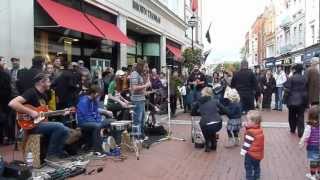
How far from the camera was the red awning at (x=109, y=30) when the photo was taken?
1870 centimetres

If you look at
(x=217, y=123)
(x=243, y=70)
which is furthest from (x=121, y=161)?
(x=243, y=70)

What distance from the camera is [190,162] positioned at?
9.62m

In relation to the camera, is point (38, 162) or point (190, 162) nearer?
point (38, 162)

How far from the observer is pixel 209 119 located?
35.7 feet

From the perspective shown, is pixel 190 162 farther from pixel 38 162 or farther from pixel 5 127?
pixel 5 127

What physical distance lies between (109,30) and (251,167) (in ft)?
43.0

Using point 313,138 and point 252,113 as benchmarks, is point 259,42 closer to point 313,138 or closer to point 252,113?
point 313,138

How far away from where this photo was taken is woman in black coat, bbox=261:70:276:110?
2270 centimetres

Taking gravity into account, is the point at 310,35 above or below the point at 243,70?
above

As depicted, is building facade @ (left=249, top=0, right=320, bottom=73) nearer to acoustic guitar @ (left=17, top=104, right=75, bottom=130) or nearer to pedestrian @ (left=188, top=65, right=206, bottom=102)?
pedestrian @ (left=188, top=65, right=206, bottom=102)

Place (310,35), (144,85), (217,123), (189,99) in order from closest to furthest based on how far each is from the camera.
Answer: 1. (217,123)
2. (144,85)
3. (189,99)
4. (310,35)

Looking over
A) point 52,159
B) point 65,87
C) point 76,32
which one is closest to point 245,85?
point 65,87

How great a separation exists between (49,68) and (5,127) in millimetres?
1527

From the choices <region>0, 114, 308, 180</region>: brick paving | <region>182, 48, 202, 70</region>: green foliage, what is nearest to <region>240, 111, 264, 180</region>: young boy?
<region>0, 114, 308, 180</region>: brick paving
